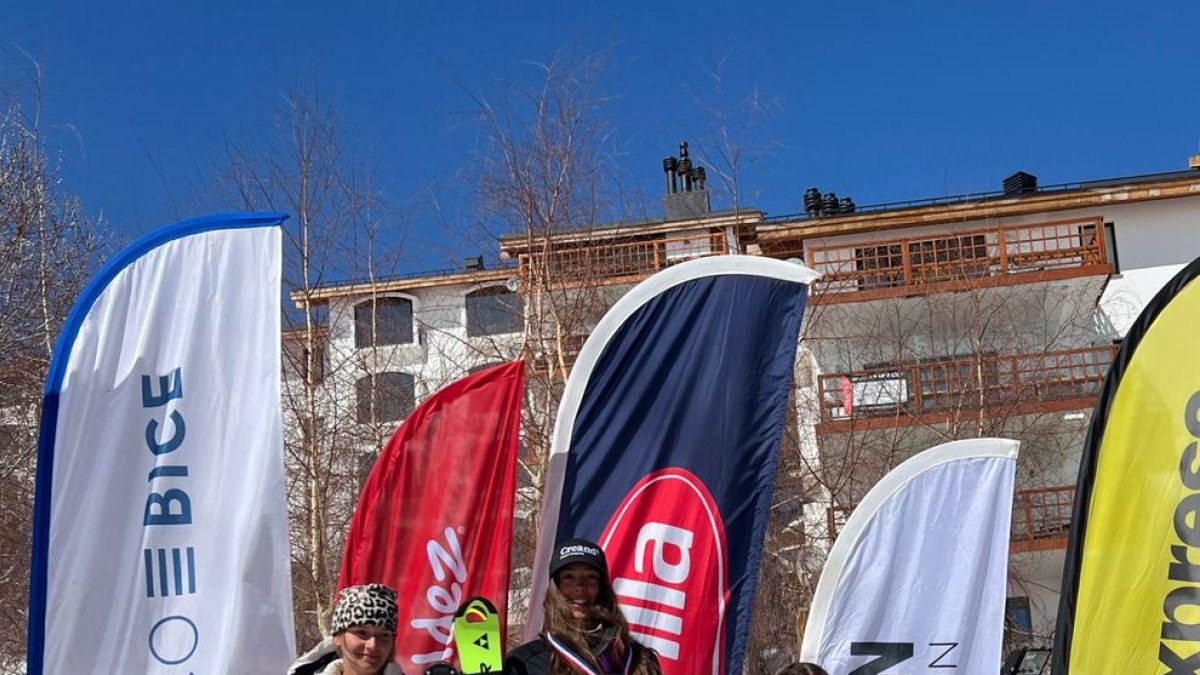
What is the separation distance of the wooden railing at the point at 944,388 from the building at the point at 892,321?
0.05 meters

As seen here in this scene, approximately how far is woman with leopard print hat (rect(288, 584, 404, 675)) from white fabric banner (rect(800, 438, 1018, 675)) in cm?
314

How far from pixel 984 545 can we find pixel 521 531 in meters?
9.09

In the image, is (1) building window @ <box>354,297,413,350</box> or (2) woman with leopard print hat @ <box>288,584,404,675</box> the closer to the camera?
(2) woman with leopard print hat @ <box>288,584,404,675</box>

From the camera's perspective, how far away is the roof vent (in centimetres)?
3134

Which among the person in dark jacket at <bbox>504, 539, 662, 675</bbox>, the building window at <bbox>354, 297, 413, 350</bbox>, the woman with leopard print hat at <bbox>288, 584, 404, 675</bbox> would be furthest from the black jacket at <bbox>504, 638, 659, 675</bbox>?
the building window at <bbox>354, 297, 413, 350</bbox>

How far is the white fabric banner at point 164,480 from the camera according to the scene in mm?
5117

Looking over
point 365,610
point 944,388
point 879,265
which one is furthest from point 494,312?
point 365,610

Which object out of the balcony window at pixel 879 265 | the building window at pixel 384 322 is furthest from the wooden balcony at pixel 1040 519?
the building window at pixel 384 322

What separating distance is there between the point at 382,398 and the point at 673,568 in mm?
11510

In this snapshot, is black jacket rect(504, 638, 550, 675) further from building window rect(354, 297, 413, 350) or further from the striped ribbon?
building window rect(354, 297, 413, 350)

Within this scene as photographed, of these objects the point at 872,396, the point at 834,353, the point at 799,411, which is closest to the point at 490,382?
the point at 799,411

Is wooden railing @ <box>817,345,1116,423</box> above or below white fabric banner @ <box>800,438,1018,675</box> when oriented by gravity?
above

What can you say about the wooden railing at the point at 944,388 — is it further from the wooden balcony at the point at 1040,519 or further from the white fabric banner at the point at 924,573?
the white fabric banner at the point at 924,573

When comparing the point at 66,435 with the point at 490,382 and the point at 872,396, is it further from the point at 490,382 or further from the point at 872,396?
the point at 872,396
